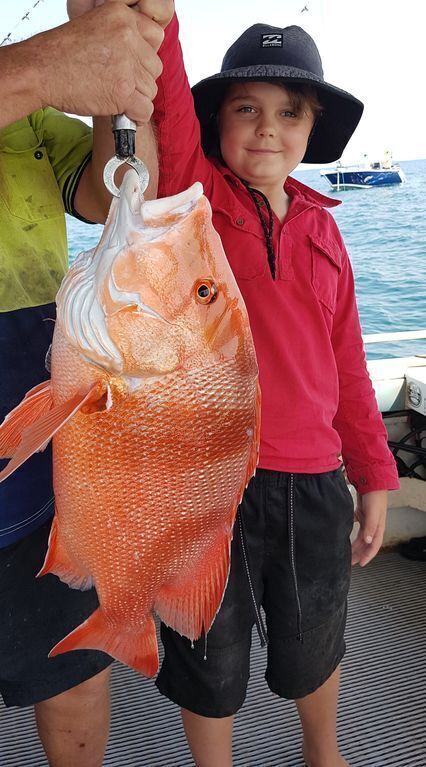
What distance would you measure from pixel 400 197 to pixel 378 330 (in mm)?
23781

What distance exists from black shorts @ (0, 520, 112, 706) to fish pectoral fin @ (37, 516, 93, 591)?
0.31 m

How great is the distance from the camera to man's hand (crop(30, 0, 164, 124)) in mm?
1058

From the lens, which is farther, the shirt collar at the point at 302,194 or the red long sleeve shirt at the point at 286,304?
the shirt collar at the point at 302,194

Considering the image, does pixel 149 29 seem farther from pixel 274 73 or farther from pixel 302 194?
pixel 302 194

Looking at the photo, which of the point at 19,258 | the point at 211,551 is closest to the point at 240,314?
the point at 211,551

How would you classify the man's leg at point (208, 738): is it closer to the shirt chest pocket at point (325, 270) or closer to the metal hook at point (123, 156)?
the shirt chest pocket at point (325, 270)

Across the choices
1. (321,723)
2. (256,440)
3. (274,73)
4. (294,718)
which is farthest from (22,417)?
(294,718)

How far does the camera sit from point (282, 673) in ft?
5.91

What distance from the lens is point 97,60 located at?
107 cm

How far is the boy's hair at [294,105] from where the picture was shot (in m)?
1.74

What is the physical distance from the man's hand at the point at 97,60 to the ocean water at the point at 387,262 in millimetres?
7553

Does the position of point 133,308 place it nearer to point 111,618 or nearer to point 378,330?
point 111,618

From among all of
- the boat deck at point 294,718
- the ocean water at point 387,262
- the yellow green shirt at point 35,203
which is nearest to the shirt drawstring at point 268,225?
the yellow green shirt at point 35,203

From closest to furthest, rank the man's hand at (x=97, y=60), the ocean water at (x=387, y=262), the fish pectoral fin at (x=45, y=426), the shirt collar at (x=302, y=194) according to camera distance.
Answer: the fish pectoral fin at (x=45, y=426)
the man's hand at (x=97, y=60)
the shirt collar at (x=302, y=194)
the ocean water at (x=387, y=262)
